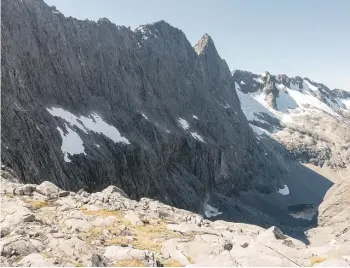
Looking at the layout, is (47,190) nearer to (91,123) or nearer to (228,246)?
(228,246)

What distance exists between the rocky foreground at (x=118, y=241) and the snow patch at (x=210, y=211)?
110 meters

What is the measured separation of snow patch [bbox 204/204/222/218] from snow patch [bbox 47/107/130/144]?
4916 cm

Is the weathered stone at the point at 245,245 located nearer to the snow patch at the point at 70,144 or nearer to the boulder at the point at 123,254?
the boulder at the point at 123,254

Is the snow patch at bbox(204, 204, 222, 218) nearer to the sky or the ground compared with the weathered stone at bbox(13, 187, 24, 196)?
nearer to the ground

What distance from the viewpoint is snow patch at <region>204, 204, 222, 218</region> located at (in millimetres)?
141337

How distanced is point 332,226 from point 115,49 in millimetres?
93866

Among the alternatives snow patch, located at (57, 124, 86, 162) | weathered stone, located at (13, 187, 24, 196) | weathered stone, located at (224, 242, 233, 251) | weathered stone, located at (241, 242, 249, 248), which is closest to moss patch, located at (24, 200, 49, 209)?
weathered stone, located at (13, 187, 24, 196)

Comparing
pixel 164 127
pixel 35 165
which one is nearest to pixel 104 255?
pixel 35 165

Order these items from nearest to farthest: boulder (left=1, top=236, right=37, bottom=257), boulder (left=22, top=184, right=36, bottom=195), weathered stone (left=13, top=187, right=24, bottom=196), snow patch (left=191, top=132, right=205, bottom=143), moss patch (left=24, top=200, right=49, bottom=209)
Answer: boulder (left=1, top=236, right=37, bottom=257), moss patch (left=24, top=200, right=49, bottom=209), weathered stone (left=13, top=187, right=24, bottom=196), boulder (left=22, top=184, right=36, bottom=195), snow patch (left=191, top=132, right=205, bottom=143)

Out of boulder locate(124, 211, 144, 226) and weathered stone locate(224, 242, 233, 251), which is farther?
boulder locate(124, 211, 144, 226)

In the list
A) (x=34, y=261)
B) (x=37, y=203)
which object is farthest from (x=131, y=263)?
(x=37, y=203)

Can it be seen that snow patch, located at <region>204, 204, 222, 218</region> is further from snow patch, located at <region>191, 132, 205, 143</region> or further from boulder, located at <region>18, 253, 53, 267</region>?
boulder, located at <region>18, 253, 53, 267</region>

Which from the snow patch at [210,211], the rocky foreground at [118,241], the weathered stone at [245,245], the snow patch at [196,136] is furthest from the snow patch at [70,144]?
the snow patch at [196,136]

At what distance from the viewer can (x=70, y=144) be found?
8475 centimetres
